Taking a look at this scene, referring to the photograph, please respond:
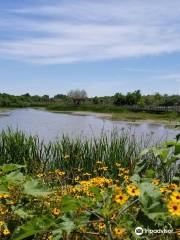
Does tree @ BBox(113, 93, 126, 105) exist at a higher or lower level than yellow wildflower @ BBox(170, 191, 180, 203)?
lower

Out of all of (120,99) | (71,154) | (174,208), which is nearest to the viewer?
(174,208)

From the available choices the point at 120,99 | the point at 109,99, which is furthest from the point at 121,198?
the point at 109,99

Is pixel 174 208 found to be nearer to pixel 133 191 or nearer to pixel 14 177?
pixel 133 191

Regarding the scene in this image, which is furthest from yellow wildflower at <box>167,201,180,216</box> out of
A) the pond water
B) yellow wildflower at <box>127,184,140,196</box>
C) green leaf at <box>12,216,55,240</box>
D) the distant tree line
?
the distant tree line

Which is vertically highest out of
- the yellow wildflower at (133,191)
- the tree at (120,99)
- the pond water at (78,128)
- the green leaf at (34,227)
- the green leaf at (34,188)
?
the yellow wildflower at (133,191)

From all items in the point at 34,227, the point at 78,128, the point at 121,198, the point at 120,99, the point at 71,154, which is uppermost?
the point at 121,198

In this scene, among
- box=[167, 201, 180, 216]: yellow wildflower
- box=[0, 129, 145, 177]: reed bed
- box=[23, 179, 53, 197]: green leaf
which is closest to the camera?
box=[167, 201, 180, 216]: yellow wildflower

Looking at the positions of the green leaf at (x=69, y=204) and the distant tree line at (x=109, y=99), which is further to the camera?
the distant tree line at (x=109, y=99)

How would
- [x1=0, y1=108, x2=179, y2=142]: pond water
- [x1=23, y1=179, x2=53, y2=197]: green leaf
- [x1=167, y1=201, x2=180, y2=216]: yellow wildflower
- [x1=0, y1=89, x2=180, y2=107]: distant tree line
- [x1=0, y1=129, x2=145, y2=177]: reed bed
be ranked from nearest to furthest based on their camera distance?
[x1=167, y1=201, x2=180, y2=216]: yellow wildflower < [x1=23, y1=179, x2=53, y2=197]: green leaf < [x1=0, y1=129, x2=145, y2=177]: reed bed < [x1=0, y1=108, x2=179, y2=142]: pond water < [x1=0, y1=89, x2=180, y2=107]: distant tree line

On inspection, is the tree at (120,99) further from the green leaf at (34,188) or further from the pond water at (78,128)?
the green leaf at (34,188)

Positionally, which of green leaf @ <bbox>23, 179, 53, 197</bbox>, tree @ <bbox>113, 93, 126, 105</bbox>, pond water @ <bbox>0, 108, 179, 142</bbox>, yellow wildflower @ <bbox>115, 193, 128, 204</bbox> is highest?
yellow wildflower @ <bbox>115, 193, 128, 204</bbox>

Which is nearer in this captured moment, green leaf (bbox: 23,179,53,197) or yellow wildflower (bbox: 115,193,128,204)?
yellow wildflower (bbox: 115,193,128,204)

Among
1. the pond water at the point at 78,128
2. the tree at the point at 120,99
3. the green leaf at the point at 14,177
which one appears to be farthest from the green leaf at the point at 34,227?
the tree at the point at 120,99

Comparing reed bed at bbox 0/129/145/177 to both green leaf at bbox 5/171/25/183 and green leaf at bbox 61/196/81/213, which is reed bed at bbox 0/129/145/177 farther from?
green leaf at bbox 61/196/81/213
